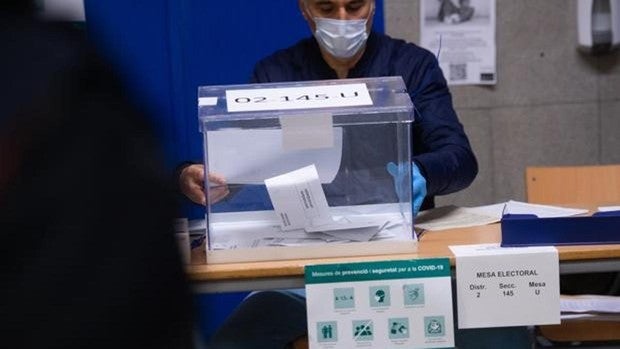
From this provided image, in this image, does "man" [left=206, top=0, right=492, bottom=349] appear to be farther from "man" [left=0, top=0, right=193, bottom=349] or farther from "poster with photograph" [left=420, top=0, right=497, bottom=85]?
"man" [left=0, top=0, right=193, bottom=349]

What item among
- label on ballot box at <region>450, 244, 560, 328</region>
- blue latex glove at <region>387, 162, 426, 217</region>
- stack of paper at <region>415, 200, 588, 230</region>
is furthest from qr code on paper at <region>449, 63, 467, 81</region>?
label on ballot box at <region>450, 244, 560, 328</region>

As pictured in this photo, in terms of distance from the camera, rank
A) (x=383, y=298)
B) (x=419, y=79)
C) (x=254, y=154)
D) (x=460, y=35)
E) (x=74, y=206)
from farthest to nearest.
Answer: (x=460, y=35) → (x=419, y=79) → (x=254, y=154) → (x=383, y=298) → (x=74, y=206)

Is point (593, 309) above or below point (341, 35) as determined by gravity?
below

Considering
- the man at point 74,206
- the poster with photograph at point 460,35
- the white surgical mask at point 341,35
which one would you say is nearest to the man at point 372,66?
the white surgical mask at point 341,35

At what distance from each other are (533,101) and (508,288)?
2136 millimetres

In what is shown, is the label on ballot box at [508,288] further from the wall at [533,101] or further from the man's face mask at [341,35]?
the wall at [533,101]

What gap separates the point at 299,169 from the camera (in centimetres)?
A: 232

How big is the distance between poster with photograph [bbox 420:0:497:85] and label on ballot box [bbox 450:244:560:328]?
6.47 ft

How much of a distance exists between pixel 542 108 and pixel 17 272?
378 centimetres

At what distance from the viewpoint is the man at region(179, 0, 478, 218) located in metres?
2.90

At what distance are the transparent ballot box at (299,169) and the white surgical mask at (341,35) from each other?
70 cm

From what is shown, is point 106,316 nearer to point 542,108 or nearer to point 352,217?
point 352,217

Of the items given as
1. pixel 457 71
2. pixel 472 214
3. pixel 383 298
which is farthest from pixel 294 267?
pixel 457 71

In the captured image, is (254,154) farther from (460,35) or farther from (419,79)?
(460,35)
